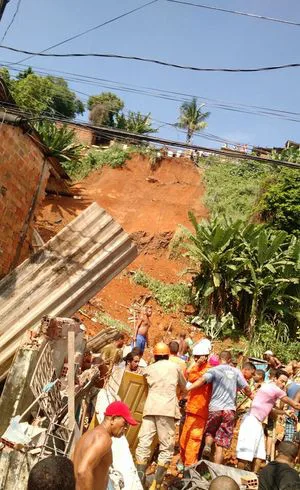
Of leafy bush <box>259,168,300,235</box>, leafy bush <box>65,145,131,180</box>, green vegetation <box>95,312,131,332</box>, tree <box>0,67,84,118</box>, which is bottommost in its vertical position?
green vegetation <box>95,312,131,332</box>

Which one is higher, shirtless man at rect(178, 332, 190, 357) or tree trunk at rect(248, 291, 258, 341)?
tree trunk at rect(248, 291, 258, 341)

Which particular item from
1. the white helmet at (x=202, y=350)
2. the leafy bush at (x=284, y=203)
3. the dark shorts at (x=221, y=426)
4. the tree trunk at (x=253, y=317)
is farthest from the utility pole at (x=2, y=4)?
the leafy bush at (x=284, y=203)

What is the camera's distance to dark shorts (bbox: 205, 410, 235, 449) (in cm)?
567

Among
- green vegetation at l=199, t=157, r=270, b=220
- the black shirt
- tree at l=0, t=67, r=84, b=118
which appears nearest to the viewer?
the black shirt

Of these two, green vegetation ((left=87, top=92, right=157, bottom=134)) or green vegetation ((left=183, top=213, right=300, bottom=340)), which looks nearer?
green vegetation ((left=183, top=213, right=300, bottom=340))

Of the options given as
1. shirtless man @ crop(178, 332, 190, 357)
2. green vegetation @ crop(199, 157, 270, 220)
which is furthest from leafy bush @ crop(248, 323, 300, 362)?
green vegetation @ crop(199, 157, 270, 220)

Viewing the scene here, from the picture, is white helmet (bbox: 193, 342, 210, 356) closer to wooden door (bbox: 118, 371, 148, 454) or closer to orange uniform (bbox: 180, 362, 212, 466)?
orange uniform (bbox: 180, 362, 212, 466)

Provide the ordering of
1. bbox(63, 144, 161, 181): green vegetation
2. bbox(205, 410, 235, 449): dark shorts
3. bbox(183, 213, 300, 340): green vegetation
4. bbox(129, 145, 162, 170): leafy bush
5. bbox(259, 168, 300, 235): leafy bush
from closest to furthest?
bbox(205, 410, 235, 449): dark shorts
bbox(183, 213, 300, 340): green vegetation
bbox(259, 168, 300, 235): leafy bush
bbox(63, 144, 161, 181): green vegetation
bbox(129, 145, 162, 170): leafy bush

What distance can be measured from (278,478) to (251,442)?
5.97 feet

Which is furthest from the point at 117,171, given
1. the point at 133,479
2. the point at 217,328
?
the point at 133,479

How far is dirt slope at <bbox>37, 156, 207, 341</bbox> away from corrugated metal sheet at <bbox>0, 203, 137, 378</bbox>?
757 centimetres

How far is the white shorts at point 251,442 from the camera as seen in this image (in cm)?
551

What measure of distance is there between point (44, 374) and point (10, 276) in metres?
1.25

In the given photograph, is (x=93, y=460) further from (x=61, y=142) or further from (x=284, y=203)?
(x=61, y=142)
